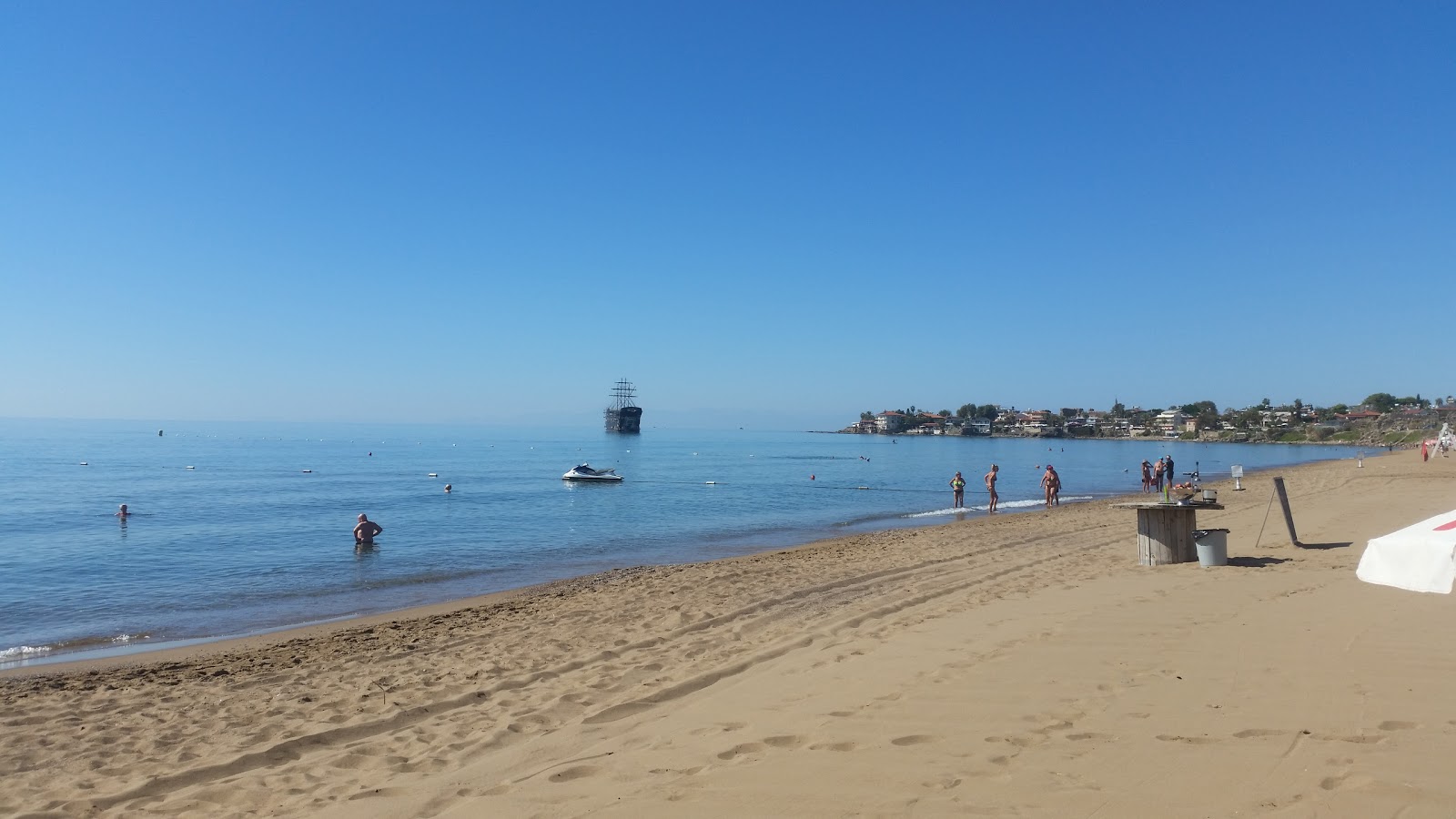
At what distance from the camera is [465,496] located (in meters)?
42.6

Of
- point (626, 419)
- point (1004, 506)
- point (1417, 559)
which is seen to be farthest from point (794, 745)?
point (626, 419)

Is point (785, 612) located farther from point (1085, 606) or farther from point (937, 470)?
point (937, 470)

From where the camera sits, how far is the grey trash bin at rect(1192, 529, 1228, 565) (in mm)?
12312

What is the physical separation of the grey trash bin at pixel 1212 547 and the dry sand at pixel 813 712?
1.45 ft

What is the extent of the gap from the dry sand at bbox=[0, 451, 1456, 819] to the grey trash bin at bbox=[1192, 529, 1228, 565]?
441 millimetres

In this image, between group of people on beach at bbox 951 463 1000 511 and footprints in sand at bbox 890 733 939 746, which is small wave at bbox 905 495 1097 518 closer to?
group of people on beach at bbox 951 463 1000 511

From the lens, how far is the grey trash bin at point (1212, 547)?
12312 millimetres

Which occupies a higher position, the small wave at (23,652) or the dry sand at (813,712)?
the dry sand at (813,712)

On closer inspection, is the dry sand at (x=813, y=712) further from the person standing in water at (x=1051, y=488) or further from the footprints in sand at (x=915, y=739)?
the person standing in water at (x=1051, y=488)

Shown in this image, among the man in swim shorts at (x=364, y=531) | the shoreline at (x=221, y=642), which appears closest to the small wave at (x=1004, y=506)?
the shoreline at (x=221, y=642)

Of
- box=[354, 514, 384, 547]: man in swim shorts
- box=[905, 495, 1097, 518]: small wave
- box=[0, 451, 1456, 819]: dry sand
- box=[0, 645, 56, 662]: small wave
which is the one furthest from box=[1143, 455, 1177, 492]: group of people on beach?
box=[0, 645, 56, 662]: small wave

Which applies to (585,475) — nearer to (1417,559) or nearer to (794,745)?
(794,745)

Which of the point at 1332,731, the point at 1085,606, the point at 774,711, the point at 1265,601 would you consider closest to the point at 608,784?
the point at 774,711

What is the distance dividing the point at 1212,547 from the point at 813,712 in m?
9.27
